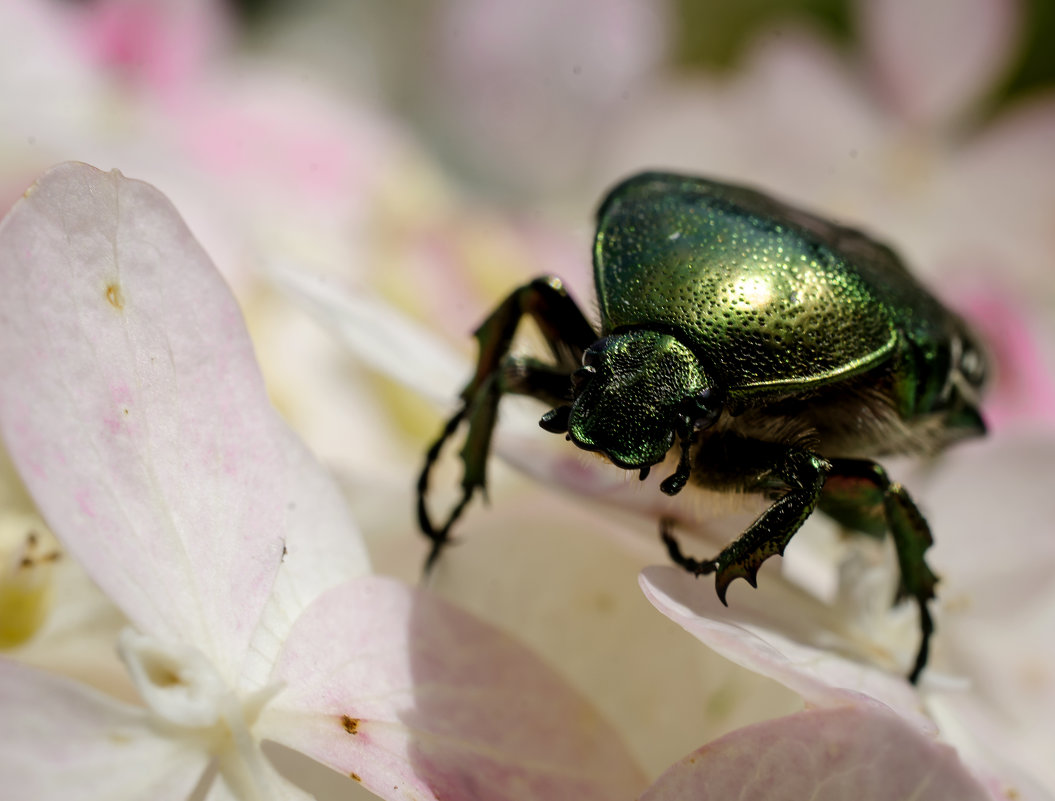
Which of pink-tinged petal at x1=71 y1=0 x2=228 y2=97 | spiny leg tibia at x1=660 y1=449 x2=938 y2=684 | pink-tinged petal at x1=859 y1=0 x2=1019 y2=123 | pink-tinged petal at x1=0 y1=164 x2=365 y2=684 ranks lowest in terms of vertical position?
pink-tinged petal at x1=71 y1=0 x2=228 y2=97

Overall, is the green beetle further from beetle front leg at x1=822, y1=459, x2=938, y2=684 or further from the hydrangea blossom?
the hydrangea blossom

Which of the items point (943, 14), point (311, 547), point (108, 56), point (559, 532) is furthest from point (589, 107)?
point (311, 547)

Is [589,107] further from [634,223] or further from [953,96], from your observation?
[634,223]

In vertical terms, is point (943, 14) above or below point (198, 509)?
above

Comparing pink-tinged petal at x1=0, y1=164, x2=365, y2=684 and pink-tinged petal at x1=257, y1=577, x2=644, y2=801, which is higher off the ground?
pink-tinged petal at x1=0, y1=164, x2=365, y2=684

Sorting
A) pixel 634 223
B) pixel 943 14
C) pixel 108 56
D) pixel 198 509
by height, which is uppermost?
pixel 943 14

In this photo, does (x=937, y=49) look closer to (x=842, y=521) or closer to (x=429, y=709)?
(x=842, y=521)

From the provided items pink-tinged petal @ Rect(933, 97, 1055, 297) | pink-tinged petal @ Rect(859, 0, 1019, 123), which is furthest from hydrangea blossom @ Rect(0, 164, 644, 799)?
pink-tinged petal @ Rect(859, 0, 1019, 123)

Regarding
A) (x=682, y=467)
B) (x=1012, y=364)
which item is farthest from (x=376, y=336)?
(x=1012, y=364)
